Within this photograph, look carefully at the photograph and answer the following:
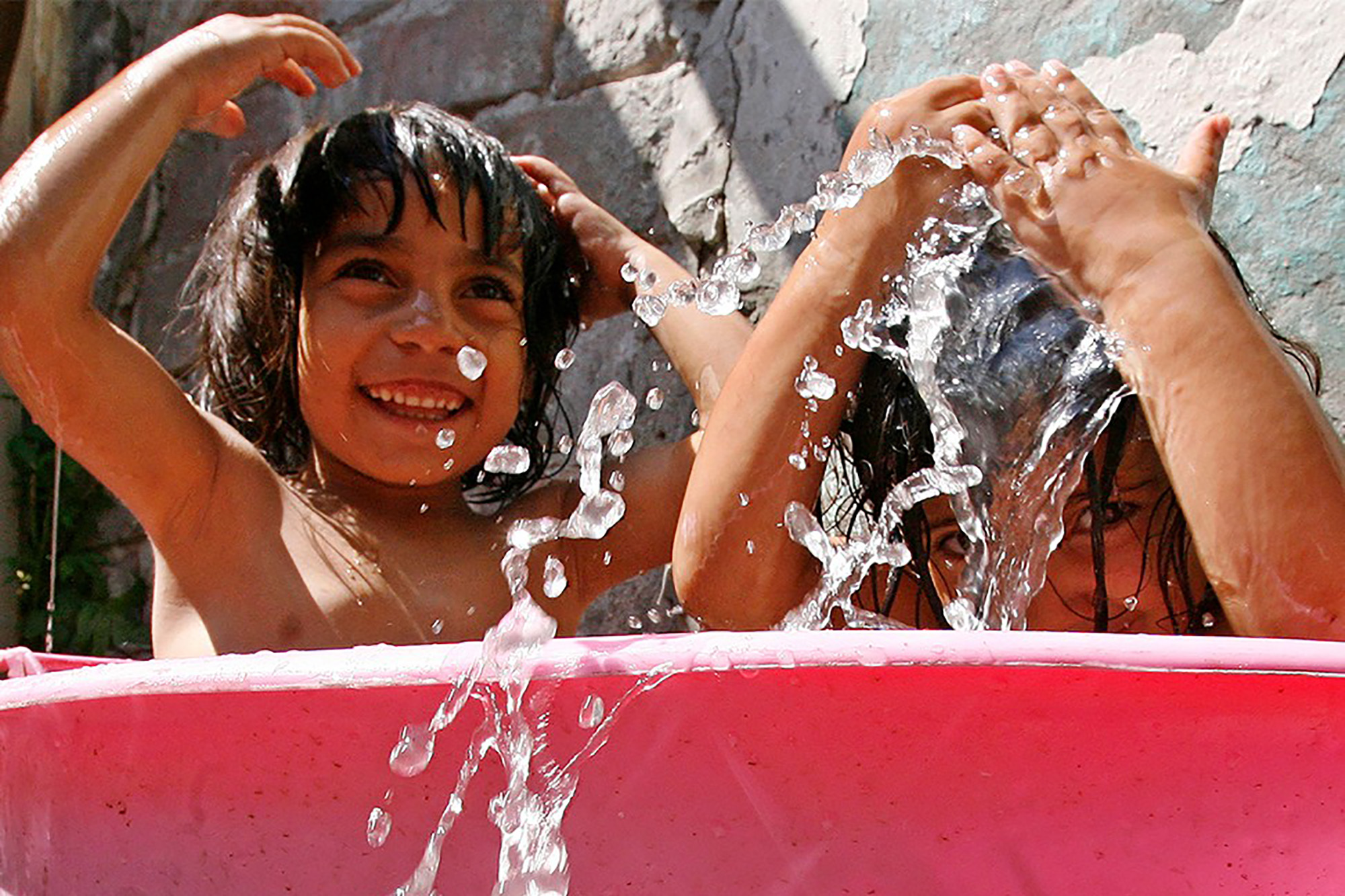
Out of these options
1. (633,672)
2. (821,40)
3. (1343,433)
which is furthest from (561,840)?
(821,40)

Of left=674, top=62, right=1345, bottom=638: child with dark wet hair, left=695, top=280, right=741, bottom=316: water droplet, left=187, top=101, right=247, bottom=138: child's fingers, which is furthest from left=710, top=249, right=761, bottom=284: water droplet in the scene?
left=187, top=101, right=247, bottom=138: child's fingers

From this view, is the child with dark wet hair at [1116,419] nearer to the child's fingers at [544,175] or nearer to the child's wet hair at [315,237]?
the child's wet hair at [315,237]

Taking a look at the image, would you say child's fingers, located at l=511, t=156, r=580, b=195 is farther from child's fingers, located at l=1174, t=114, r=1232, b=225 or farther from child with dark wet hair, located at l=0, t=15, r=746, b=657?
child's fingers, located at l=1174, t=114, r=1232, b=225

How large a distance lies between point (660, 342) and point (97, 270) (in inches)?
30.3

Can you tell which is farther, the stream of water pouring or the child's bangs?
the child's bangs

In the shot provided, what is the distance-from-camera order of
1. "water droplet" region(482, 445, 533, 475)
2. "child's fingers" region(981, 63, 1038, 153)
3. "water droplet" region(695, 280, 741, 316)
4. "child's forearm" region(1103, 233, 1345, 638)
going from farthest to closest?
"water droplet" region(482, 445, 533, 475) → "water droplet" region(695, 280, 741, 316) → "child's fingers" region(981, 63, 1038, 153) → "child's forearm" region(1103, 233, 1345, 638)

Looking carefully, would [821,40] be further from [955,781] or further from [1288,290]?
[955,781]

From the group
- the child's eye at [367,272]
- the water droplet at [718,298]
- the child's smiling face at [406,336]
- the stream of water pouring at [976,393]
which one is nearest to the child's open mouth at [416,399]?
the child's smiling face at [406,336]

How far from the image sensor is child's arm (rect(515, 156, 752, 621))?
211cm

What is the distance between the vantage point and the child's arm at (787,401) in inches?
61.1

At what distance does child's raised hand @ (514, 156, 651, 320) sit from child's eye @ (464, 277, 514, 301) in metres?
0.19

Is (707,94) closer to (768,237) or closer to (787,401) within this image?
(768,237)

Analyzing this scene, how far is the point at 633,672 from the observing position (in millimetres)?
870

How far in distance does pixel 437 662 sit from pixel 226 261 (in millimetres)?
1514
